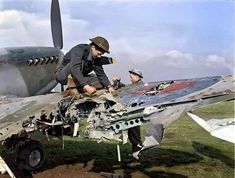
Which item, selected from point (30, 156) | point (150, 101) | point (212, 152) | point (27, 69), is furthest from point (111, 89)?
point (212, 152)

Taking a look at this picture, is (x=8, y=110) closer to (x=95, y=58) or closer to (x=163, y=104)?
(x=95, y=58)

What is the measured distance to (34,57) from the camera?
11664 mm

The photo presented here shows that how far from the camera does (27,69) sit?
1150 centimetres

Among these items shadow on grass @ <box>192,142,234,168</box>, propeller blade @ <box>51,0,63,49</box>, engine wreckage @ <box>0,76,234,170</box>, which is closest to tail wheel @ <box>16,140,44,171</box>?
engine wreckage @ <box>0,76,234,170</box>

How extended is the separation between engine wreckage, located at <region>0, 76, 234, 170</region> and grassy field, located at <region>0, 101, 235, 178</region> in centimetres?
136

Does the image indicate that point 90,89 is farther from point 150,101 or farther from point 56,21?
point 56,21

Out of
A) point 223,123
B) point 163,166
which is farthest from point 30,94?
point 223,123

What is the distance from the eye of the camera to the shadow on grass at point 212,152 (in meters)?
10.3

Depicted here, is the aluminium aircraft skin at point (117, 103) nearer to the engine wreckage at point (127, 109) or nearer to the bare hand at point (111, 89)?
the engine wreckage at point (127, 109)

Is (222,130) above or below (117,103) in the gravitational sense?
below

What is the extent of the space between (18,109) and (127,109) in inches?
101

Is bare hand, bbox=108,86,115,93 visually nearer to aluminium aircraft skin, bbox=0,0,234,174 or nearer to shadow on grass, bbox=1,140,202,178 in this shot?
aluminium aircraft skin, bbox=0,0,234,174

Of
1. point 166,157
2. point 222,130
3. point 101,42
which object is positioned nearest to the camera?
point 222,130

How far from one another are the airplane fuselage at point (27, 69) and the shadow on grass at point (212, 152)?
4484 mm
